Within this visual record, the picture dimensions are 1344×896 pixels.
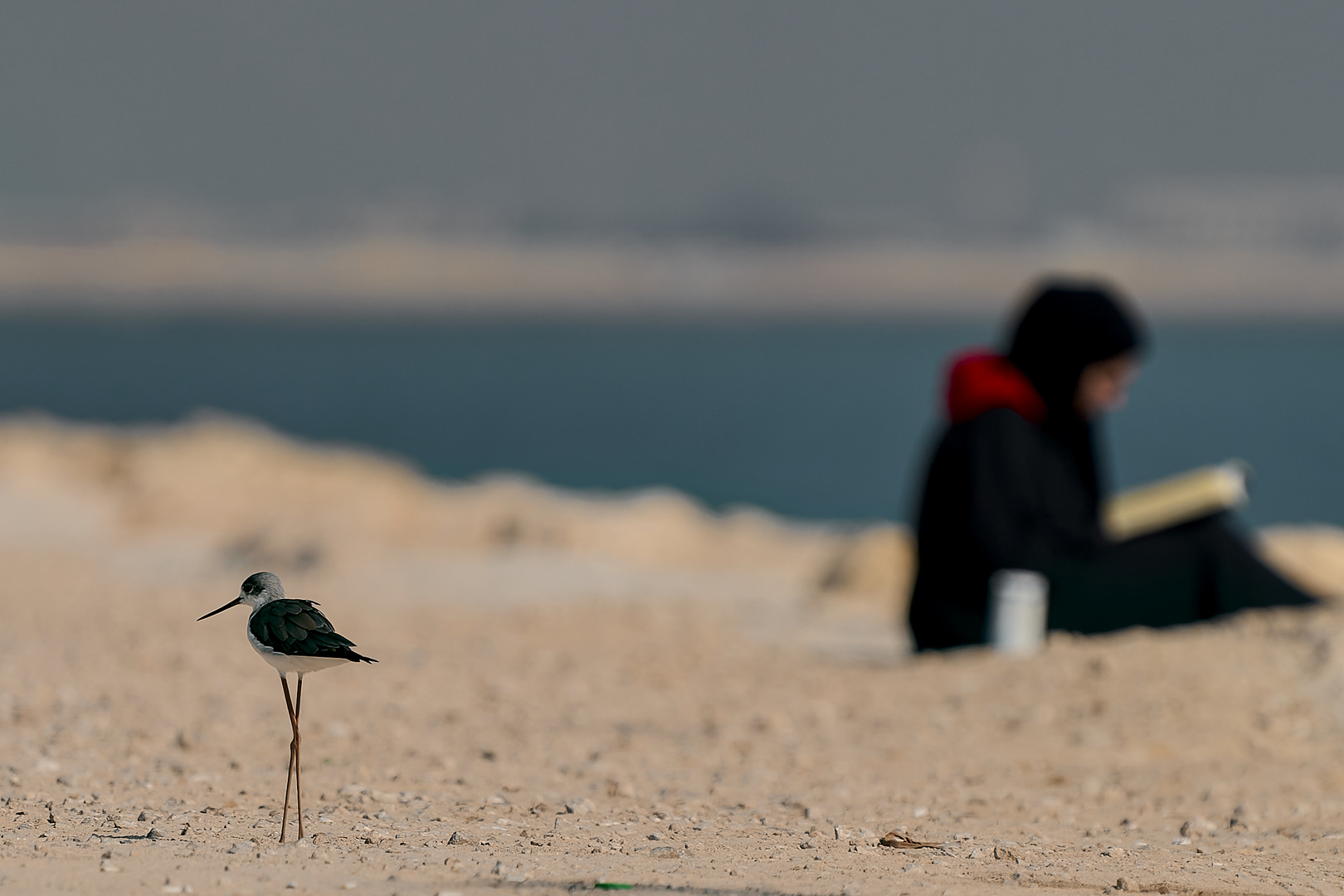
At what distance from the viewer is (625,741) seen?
4.70 metres

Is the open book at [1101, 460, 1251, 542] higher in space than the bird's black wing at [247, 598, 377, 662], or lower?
higher

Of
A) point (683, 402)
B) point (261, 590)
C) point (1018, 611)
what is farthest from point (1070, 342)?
point (683, 402)

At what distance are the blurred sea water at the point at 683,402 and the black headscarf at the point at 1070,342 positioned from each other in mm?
3742

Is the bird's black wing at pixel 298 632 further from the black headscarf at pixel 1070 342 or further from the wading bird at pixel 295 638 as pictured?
the black headscarf at pixel 1070 342

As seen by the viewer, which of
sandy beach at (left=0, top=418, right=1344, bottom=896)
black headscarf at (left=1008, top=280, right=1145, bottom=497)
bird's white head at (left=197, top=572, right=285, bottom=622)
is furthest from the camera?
black headscarf at (left=1008, top=280, right=1145, bottom=497)

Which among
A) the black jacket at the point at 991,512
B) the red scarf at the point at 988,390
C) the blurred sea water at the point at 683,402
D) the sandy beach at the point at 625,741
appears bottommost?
the sandy beach at the point at 625,741

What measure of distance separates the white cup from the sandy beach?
90 millimetres

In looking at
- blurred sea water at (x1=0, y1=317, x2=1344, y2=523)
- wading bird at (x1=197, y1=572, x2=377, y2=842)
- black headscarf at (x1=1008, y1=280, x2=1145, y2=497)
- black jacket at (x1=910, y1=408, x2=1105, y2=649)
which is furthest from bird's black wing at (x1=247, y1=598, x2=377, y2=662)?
blurred sea water at (x1=0, y1=317, x2=1344, y2=523)

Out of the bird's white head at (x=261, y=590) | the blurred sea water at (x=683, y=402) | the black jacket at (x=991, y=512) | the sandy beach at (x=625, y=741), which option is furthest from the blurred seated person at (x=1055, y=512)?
the blurred sea water at (x=683, y=402)

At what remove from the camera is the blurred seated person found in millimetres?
5500

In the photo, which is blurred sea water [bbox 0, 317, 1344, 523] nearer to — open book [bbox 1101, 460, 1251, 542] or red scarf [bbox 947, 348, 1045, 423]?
red scarf [bbox 947, 348, 1045, 423]

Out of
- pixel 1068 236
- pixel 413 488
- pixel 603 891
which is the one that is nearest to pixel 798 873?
pixel 603 891

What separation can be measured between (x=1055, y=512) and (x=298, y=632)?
3.69 meters

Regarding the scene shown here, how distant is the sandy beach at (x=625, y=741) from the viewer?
9.42 feet
